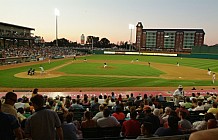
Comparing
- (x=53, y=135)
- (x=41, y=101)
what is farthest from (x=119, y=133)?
(x=41, y=101)

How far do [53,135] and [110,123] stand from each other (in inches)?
113

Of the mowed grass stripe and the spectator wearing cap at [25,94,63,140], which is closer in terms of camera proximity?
the spectator wearing cap at [25,94,63,140]

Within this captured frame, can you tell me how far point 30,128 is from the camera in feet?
14.5

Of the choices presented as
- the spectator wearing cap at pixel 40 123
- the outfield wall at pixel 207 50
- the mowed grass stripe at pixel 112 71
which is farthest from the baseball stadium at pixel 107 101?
the outfield wall at pixel 207 50

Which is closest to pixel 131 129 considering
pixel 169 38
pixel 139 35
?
pixel 169 38

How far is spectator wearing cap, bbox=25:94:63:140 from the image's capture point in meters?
4.38

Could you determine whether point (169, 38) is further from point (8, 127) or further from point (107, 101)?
point (8, 127)

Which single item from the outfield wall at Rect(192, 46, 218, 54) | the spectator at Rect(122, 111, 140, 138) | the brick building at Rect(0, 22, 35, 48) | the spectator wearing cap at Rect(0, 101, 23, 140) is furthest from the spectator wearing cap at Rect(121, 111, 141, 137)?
the outfield wall at Rect(192, 46, 218, 54)

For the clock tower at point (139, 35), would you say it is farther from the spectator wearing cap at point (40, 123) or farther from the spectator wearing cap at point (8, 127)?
the spectator wearing cap at point (8, 127)

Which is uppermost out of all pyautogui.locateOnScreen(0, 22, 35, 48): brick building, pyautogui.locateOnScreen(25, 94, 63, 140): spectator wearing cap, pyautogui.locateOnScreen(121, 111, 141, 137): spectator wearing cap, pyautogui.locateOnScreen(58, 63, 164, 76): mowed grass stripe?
pyautogui.locateOnScreen(0, 22, 35, 48): brick building

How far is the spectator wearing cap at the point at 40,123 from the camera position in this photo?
4.38 meters

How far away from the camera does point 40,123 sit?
4.38 m

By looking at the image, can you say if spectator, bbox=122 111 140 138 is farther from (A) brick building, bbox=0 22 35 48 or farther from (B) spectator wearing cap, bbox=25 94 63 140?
(A) brick building, bbox=0 22 35 48

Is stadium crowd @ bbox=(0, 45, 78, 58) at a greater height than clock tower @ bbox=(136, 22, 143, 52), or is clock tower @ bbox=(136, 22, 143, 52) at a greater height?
clock tower @ bbox=(136, 22, 143, 52)
